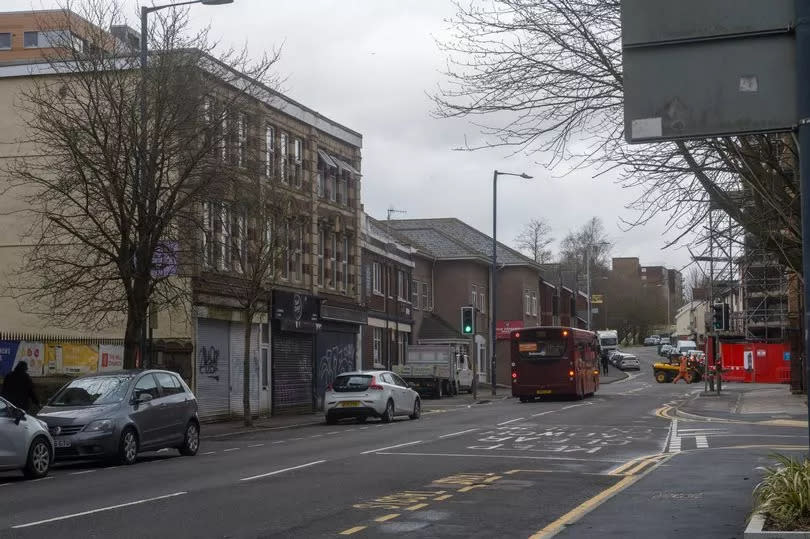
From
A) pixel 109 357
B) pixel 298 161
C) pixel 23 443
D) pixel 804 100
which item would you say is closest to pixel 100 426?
pixel 23 443

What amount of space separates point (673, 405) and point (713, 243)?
865 inches

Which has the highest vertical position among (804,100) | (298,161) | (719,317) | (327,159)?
(327,159)

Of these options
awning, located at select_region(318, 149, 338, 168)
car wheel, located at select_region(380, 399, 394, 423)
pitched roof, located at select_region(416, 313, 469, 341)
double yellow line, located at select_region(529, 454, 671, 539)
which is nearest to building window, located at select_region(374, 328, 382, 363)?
pitched roof, located at select_region(416, 313, 469, 341)

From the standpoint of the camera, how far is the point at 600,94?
1372 centimetres

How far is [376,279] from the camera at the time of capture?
2018 inches

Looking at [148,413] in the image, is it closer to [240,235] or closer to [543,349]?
[240,235]

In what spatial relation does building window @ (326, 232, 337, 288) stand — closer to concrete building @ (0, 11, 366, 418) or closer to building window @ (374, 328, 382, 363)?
concrete building @ (0, 11, 366, 418)

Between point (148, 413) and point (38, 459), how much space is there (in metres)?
2.99

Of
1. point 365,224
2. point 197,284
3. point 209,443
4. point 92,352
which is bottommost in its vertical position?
point 209,443

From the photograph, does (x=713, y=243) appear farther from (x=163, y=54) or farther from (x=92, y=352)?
(x=92, y=352)

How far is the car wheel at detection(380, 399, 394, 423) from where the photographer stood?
30859 mm

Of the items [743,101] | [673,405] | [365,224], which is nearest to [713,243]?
[743,101]

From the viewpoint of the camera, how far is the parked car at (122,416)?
1816 centimetres

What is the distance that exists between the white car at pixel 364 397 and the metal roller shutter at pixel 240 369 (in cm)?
402
